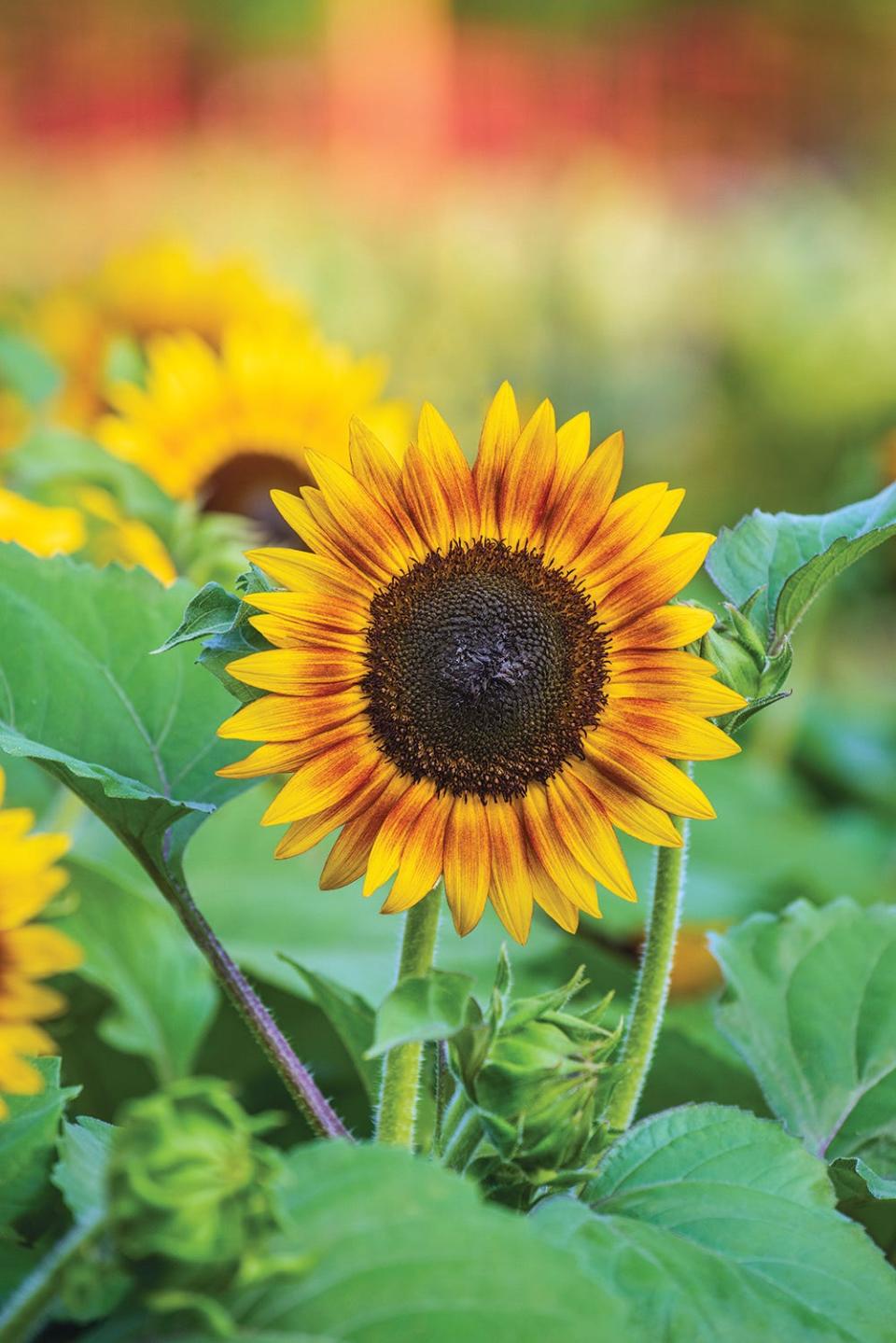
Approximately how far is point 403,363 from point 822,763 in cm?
165

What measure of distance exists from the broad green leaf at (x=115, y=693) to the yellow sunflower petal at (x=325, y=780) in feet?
0.21

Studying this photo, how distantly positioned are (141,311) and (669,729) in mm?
890

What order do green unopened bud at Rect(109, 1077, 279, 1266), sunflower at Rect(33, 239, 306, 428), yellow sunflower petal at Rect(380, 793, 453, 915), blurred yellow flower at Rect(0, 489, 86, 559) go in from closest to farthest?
green unopened bud at Rect(109, 1077, 279, 1266), yellow sunflower petal at Rect(380, 793, 453, 915), blurred yellow flower at Rect(0, 489, 86, 559), sunflower at Rect(33, 239, 306, 428)

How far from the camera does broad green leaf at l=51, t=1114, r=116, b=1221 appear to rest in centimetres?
38

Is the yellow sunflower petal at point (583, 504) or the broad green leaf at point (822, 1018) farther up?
the yellow sunflower petal at point (583, 504)

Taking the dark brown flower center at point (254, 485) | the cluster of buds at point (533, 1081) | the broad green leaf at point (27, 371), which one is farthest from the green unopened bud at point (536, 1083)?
the broad green leaf at point (27, 371)

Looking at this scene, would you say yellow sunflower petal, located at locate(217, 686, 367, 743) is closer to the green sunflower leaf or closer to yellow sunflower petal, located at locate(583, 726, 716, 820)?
yellow sunflower petal, located at locate(583, 726, 716, 820)

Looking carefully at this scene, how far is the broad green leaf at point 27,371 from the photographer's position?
1.03m

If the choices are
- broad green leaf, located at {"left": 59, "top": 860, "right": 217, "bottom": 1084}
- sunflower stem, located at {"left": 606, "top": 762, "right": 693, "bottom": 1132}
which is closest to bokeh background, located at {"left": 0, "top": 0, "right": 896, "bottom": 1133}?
broad green leaf, located at {"left": 59, "top": 860, "right": 217, "bottom": 1084}

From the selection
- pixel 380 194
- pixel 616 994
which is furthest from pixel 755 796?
pixel 380 194

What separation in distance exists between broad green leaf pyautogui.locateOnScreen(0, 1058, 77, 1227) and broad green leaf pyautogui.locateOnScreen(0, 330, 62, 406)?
2.29 ft

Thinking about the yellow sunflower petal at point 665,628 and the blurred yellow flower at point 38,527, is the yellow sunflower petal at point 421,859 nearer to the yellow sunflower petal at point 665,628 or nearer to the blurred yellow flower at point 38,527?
the yellow sunflower petal at point 665,628

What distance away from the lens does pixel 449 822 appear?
458mm

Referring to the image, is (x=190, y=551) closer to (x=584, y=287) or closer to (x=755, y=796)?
(x=755, y=796)
